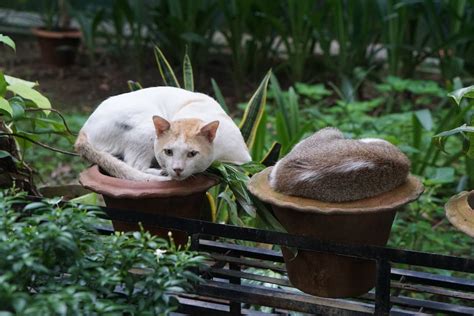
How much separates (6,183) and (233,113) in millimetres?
3650

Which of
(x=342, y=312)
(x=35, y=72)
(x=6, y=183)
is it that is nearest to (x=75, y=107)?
(x=35, y=72)

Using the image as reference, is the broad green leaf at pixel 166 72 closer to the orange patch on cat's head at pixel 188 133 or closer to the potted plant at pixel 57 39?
the orange patch on cat's head at pixel 188 133

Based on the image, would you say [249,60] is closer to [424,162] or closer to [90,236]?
[424,162]

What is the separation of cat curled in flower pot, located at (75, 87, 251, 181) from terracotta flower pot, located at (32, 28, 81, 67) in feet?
16.7

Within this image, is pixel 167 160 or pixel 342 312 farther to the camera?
pixel 167 160

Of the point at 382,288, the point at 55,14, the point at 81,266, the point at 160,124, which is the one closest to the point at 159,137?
the point at 160,124

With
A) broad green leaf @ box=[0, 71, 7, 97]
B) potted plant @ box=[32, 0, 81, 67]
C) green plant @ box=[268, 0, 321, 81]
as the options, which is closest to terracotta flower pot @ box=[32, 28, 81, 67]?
potted plant @ box=[32, 0, 81, 67]

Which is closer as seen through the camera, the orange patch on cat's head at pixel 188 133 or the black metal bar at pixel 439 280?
the black metal bar at pixel 439 280

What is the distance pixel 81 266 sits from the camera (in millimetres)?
1936

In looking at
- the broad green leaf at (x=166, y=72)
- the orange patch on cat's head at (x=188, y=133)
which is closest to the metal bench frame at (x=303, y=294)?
the orange patch on cat's head at (x=188, y=133)

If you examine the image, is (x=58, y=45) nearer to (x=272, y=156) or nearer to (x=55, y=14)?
(x=55, y=14)

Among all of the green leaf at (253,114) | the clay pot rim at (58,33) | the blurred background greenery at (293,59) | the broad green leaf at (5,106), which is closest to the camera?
the broad green leaf at (5,106)

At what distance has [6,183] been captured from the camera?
2.93m

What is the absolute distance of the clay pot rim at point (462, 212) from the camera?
2.13m
